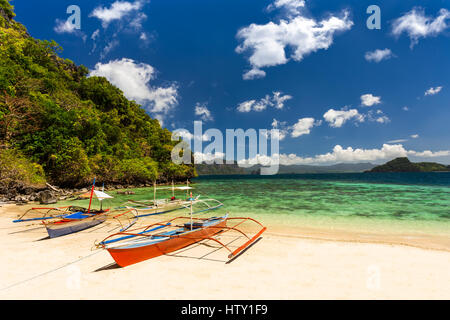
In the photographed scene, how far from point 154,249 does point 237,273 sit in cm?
300

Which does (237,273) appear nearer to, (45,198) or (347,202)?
(347,202)

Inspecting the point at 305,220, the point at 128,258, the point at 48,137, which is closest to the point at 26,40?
the point at 48,137

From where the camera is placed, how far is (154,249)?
21.3ft

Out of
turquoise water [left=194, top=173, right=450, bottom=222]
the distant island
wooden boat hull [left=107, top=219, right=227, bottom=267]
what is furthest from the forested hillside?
the distant island

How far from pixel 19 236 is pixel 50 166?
24.7m

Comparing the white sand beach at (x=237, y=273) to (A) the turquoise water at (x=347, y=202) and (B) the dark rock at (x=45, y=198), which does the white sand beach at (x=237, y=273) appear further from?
(B) the dark rock at (x=45, y=198)

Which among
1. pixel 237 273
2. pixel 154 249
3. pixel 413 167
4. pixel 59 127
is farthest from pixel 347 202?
pixel 413 167

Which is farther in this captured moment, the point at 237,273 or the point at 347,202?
the point at 347,202

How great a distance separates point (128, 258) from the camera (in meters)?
5.84

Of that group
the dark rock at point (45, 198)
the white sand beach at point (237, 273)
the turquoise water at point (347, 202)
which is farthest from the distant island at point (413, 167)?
the dark rock at point (45, 198)

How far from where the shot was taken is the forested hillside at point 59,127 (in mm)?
23703

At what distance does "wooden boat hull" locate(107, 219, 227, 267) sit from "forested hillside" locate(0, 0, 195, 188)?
24.3 m
